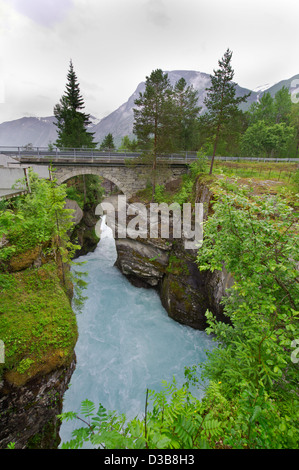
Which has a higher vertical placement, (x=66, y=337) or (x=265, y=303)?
(x=265, y=303)

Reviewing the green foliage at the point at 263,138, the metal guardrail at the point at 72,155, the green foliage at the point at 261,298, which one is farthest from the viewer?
the green foliage at the point at 263,138

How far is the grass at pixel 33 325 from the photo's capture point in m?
4.62

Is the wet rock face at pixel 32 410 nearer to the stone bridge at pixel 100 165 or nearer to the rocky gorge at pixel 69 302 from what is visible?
the rocky gorge at pixel 69 302

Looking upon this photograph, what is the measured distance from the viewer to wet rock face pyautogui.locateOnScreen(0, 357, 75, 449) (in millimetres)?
4348

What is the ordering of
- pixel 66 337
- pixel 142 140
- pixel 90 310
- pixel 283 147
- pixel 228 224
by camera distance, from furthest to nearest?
pixel 283 147
pixel 142 140
pixel 90 310
pixel 66 337
pixel 228 224

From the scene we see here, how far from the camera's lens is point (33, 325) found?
5211mm

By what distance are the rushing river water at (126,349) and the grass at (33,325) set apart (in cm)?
585

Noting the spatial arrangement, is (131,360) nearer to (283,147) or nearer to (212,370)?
(212,370)

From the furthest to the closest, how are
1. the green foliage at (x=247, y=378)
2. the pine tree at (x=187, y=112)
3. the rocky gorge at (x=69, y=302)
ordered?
the pine tree at (x=187, y=112)
the rocky gorge at (x=69, y=302)
the green foliage at (x=247, y=378)

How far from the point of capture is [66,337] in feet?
17.9

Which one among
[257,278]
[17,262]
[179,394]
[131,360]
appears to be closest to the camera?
[179,394]

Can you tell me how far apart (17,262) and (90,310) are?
30.1 ft

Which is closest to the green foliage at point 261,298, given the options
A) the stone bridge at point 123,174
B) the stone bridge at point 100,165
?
the stone bridge at point 100,165
